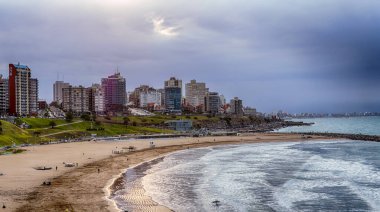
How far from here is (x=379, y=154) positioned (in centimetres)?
8519

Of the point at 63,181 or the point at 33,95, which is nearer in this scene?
the point at 63,181

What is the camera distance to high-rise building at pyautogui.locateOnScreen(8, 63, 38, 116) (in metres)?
158

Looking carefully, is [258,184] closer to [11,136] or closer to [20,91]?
[11,136]

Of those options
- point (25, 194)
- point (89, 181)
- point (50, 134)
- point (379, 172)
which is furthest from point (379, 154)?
point (50, 134)

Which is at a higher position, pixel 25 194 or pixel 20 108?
pixel 20 108

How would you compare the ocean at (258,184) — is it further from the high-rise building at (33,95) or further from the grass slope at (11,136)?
the high-rise building at (33,95)

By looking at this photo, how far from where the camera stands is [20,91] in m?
164

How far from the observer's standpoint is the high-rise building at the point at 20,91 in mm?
157875

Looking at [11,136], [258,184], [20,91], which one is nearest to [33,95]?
[20,91]

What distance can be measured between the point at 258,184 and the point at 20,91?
5486 inches

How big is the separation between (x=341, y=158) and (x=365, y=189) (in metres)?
33.5

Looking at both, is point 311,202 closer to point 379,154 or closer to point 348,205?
point 348,205

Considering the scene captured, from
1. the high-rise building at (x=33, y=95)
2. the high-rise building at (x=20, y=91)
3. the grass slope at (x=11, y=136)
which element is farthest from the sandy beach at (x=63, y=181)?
the high-rise building at (x=33, y=95)

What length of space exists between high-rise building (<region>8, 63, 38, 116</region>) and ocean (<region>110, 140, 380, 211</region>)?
10633 cm
